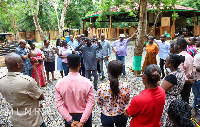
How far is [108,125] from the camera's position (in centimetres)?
218

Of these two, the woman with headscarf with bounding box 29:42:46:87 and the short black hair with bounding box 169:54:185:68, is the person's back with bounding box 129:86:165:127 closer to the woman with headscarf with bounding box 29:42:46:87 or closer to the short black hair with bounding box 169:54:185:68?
the short black hair with bounding box 169:54:185:68

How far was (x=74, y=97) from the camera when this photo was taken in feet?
6.76

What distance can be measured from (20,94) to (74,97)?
703mm

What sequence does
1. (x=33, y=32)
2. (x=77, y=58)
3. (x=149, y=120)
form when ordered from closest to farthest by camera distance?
(x=149, y=120) < (x=77, y=58) < (x=33, y=32)

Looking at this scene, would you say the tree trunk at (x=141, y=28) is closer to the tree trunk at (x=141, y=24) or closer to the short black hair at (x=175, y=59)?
the tree trunk at (x=141, y=24)

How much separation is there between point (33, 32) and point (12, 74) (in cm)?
3103

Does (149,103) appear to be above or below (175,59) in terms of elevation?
below

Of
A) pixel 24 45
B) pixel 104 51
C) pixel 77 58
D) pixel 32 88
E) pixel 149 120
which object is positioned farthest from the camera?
pixel 104 51

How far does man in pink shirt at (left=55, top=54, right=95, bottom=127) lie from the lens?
2.02m

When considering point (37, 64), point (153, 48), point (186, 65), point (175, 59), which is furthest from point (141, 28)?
point (37, 64)

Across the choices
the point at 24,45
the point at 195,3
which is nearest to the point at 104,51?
the point at 24,45

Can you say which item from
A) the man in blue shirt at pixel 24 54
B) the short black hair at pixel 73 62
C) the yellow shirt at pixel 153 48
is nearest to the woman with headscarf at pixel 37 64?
the man in blue shirt at pixel 24 54

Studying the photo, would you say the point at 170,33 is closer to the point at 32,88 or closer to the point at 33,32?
the point at 32,88

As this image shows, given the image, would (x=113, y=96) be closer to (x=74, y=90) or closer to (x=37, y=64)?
(x=74, y=90)
